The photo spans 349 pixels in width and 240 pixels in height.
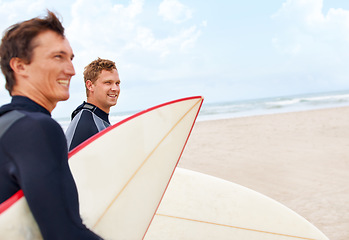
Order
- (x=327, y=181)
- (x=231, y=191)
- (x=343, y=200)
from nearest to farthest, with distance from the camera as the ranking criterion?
(x=231, y=191) → (x=343, y=200) → (x=327, y=181)

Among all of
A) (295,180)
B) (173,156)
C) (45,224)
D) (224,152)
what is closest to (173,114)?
(173,156)

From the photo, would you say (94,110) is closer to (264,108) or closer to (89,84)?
(89,84)

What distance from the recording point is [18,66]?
86cm

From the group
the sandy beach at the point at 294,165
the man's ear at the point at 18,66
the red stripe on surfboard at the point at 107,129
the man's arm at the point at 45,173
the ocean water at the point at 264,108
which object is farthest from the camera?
the ocean water at the point at 264,108

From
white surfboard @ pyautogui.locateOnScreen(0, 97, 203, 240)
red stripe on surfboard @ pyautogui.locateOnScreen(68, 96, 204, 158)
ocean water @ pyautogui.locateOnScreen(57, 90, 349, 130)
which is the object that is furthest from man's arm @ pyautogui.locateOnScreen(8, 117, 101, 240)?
ocean water @ pyautogui.locateOnScreen(57, 90, 349, 130)

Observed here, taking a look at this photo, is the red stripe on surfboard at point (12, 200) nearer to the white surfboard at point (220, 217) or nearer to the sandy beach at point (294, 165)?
the white surfboard at point (220, 217)

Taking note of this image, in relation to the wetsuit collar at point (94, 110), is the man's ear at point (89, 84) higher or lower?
higher

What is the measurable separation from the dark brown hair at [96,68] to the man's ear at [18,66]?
1321 millimetres

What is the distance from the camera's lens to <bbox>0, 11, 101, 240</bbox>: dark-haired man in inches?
29.6

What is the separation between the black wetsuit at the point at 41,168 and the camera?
747 millimetres

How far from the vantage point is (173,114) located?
155 centimetres

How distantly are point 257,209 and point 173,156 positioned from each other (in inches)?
51.4

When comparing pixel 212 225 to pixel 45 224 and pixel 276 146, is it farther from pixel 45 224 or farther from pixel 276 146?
pixel 276 146

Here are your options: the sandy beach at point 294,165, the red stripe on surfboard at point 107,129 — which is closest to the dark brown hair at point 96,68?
the red stripe on surfboard at point 107,129
